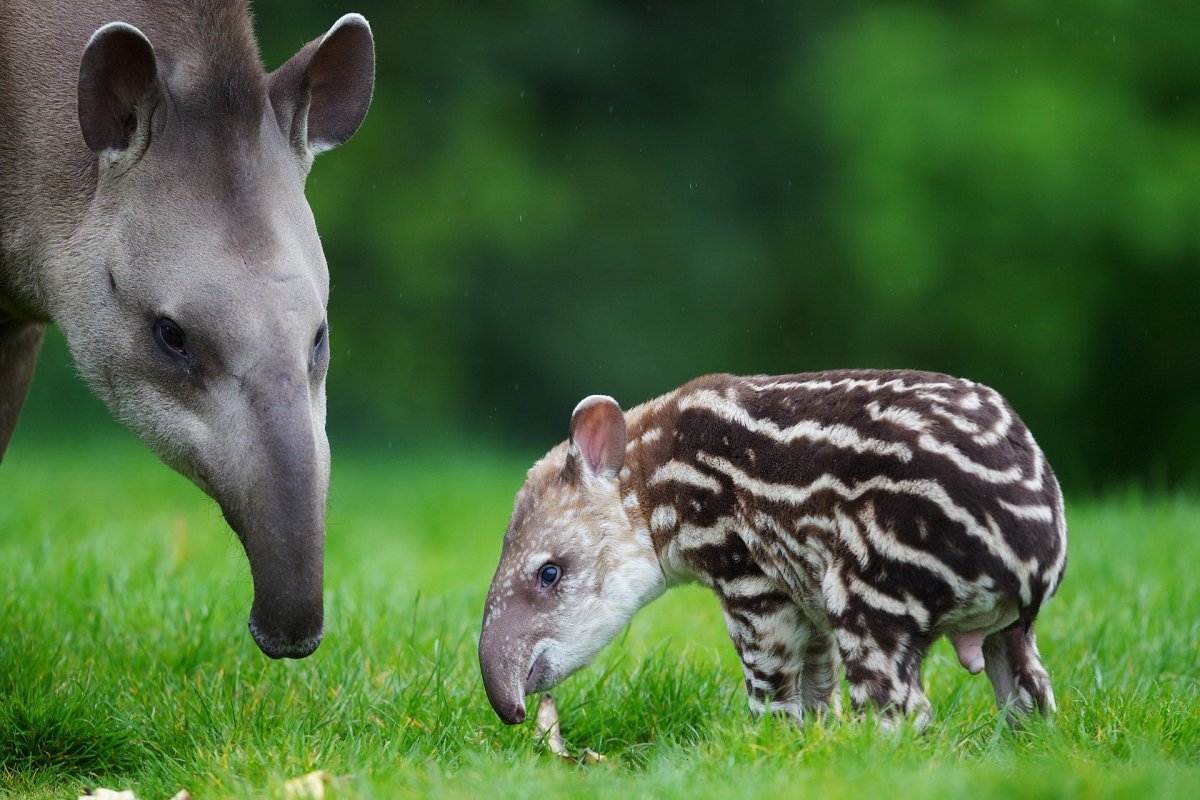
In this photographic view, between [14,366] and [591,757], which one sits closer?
[591,757]

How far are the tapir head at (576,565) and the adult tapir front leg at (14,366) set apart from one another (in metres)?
2.35

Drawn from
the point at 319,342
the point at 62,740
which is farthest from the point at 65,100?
the point at 62,740

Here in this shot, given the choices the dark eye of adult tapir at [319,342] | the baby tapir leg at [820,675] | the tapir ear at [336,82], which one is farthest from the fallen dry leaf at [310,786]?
the tapir ear at [336,82]

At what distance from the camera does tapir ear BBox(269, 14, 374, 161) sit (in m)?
5.80

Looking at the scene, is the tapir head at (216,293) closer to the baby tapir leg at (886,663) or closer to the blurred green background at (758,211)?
the baby tapir leg at (886,663)

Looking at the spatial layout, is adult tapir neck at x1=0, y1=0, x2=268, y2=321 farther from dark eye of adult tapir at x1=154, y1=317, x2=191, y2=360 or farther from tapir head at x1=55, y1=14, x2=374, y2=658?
dark eye of adult tapir at x1=154, y1=317, x2=191, y2=360

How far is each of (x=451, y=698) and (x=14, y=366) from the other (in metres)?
2.51

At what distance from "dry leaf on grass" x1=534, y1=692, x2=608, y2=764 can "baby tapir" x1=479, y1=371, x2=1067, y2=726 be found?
0.12 meters

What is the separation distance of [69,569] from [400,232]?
12.3 m

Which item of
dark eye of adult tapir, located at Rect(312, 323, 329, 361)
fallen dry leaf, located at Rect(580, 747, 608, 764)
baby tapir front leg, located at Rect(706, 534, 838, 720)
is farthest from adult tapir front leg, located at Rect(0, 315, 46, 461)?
baby tapir front leg, located at Rect(706, 534, 838, 720)

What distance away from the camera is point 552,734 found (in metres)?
5.54

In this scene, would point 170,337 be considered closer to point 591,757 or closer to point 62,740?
point 62,740

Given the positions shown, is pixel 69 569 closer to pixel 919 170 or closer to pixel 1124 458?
pixel 919 170

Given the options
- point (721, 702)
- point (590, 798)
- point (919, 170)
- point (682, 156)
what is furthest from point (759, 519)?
point (682, 156)
